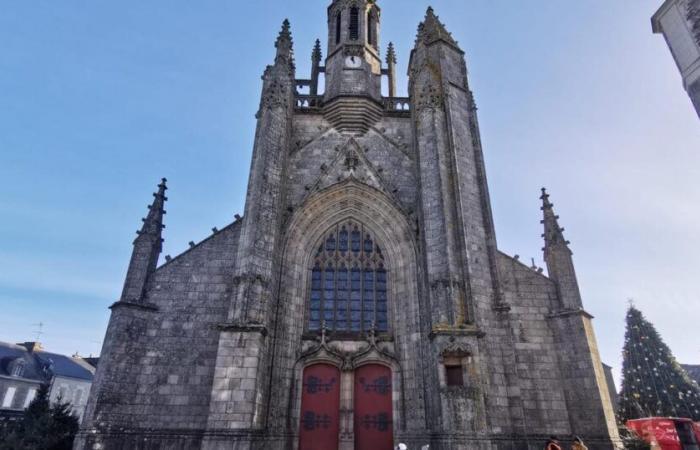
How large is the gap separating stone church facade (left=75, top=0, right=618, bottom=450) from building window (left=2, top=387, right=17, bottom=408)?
2154cm

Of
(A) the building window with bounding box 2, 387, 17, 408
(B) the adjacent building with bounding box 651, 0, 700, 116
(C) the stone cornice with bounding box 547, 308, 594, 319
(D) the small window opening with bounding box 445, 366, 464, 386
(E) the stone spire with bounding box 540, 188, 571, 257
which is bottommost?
(D) the small window opening with bounding box 445, 366, 464, 386

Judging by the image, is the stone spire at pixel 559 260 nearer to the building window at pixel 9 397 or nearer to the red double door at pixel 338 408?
the red double door at pixel 338 408

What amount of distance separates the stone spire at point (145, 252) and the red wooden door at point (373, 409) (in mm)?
6278

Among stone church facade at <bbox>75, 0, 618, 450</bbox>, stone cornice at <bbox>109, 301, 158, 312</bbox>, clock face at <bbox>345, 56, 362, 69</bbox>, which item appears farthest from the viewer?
clock face at <bbox>345, 56, 362, 69</bbox>

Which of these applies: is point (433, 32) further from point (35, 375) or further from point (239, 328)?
point (35, 375)

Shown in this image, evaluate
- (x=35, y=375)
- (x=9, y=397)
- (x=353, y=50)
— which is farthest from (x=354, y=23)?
(x=35, y=375)

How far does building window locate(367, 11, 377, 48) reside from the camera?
59.3 ft

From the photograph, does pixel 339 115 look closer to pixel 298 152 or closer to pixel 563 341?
pixel 298 152

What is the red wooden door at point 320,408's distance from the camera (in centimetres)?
1023

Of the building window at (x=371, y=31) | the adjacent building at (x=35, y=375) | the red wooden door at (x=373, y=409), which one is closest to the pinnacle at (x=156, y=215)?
the red wooden door at (x=373, y=409)

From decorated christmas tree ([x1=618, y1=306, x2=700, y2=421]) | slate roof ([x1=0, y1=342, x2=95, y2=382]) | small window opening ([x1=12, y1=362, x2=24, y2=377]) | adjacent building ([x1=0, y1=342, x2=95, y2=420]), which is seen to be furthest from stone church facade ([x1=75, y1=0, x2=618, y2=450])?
small window opening ([x1=12, y1=362, x2=24, y2=377])

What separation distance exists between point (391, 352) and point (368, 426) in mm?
1901

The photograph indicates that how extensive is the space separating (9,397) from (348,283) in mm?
25460

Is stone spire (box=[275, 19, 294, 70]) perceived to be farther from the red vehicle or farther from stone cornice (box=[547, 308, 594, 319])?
the red vehicle
